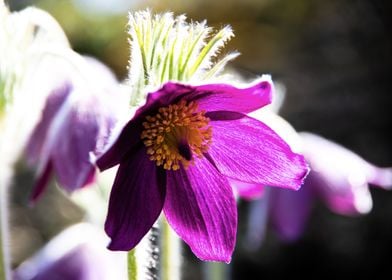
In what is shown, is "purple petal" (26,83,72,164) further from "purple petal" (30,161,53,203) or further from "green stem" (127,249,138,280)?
"green stem" (127,249,138,280)

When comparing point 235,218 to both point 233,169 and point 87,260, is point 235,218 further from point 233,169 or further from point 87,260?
point 87,260

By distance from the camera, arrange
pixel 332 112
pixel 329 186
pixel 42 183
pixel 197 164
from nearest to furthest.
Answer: pixel 197 164
pixel 42 183
pixel 329 186
pixel 332 112

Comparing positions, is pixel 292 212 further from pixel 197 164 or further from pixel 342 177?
pixel 197 164

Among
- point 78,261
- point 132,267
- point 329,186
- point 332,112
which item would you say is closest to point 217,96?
point 132,267

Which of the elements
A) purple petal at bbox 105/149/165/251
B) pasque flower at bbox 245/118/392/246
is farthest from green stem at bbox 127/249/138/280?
pasque flower at bbox 245/118/392/246

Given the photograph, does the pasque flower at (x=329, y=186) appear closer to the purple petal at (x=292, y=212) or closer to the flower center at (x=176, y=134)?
the purple petal at (x=292, y=212)

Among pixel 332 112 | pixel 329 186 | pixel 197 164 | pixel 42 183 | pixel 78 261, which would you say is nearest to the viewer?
pixel 197 164
